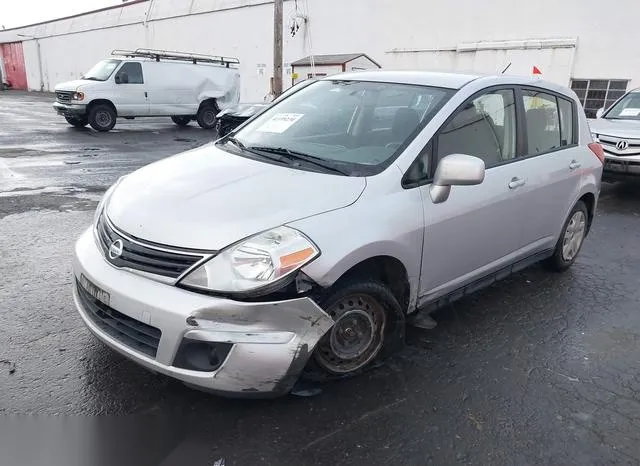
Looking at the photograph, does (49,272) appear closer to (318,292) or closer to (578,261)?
(318,292)

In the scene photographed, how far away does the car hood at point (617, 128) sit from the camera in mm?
7999

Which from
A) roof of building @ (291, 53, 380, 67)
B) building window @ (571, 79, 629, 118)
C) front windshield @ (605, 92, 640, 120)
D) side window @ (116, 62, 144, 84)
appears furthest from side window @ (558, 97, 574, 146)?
side window @ (116, 62, 144, 84)

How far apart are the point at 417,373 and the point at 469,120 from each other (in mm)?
1681

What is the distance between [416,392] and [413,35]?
1830cm

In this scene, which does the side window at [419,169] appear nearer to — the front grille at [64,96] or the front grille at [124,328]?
the front grille at [124,328]

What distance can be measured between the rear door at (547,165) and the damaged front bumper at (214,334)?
2.15 m

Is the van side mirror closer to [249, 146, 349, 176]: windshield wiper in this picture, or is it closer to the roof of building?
[249, 146, 349, 176]: windshield wiper

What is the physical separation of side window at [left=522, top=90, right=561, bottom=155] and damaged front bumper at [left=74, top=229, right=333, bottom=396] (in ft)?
8.04

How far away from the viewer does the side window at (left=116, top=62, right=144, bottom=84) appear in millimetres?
15070

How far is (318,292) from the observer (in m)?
2.50

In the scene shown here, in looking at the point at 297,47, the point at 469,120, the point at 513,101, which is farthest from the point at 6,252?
the point at 297,47

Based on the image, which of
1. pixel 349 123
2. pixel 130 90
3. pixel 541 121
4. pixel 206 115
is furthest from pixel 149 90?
pixel 541 121

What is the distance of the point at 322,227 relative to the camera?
2.53 metres

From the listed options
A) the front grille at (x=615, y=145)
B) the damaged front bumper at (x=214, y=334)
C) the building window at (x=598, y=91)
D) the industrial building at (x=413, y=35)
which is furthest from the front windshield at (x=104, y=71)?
the damaged front bumper at (x=214, y=334)
